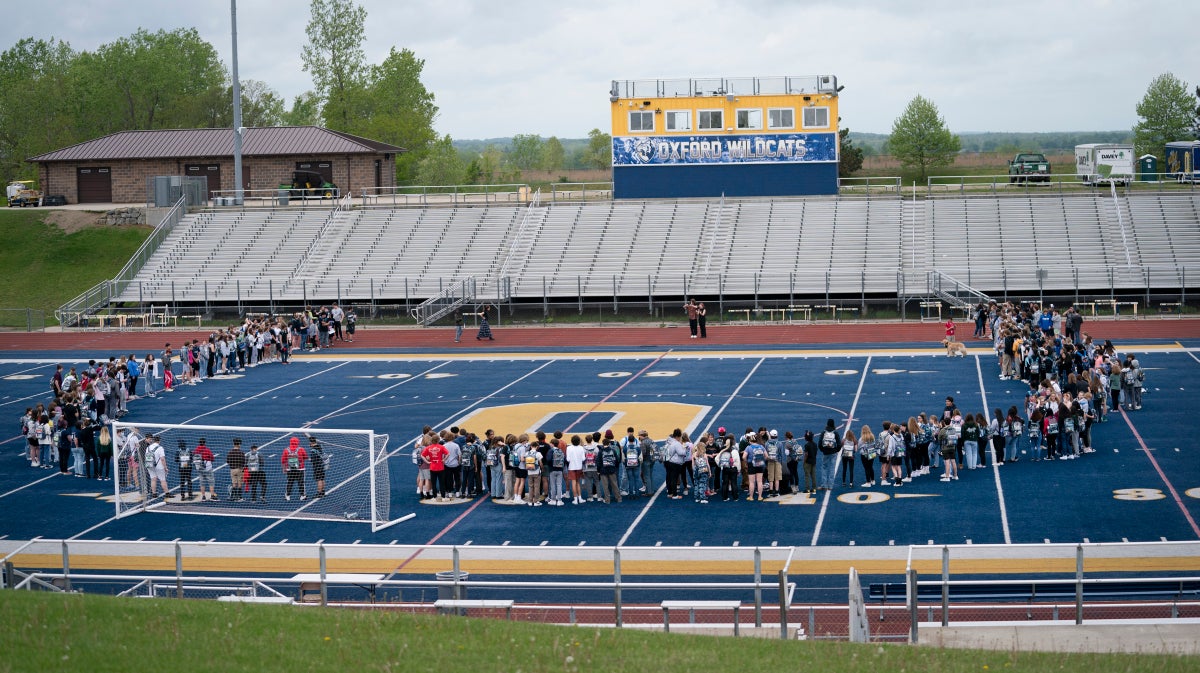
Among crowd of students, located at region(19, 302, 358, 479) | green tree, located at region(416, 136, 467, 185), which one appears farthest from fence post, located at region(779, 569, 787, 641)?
green tree, located at region(416, 136, 467, 185)

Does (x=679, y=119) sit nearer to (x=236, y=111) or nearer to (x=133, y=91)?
(x=236, y=111)

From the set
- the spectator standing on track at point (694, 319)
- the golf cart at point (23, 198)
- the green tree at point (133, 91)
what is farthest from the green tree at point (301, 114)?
the spectator standing on track at point (694, 319)

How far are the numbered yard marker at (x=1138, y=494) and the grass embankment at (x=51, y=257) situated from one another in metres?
44.6

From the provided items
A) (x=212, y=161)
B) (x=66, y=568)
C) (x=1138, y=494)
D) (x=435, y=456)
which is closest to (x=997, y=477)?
(x=1138, y=494)

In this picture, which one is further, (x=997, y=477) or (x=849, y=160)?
(x=849, y=160)

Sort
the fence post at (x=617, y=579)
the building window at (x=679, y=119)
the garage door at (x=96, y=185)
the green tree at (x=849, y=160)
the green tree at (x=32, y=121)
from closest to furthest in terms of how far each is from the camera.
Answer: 1. the fence post at (x=617, y=579)
2. the building window at (x=679, y=119)
3. the garage door at (x=96, y=185)
4. the green tree at (x=849, y=160)
5. the green tree at (x=32, y=121)

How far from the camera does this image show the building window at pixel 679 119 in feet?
195

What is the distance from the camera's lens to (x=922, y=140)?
94000 mm

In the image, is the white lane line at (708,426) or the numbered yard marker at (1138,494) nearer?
the white lane line at (708,426)

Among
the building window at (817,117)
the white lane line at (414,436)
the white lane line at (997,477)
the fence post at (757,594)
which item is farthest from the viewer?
the building window at (817,117)

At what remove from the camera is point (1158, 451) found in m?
25.4

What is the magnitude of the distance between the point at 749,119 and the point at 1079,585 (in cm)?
4603

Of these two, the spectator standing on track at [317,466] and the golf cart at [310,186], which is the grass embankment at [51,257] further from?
the spectator standing on track at [317,466]

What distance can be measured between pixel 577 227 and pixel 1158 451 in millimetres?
34628
